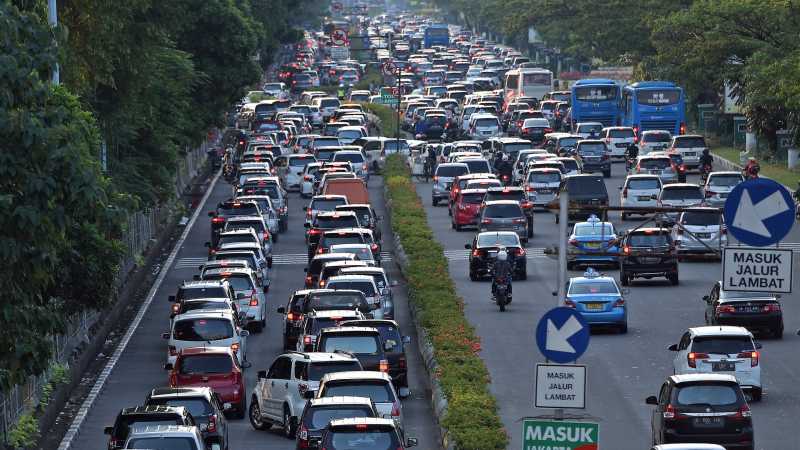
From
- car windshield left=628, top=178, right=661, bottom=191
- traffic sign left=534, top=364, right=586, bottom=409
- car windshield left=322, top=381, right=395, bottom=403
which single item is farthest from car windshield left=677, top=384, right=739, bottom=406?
car windshield left=628, top=178, right=661, bottom=191

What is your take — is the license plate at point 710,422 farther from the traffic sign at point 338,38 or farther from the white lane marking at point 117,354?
the traffic sign at point 338,38

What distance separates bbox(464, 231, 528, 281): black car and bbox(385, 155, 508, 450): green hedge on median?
0.94m

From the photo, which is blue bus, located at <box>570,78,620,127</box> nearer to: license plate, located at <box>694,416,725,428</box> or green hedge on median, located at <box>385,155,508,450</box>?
green hedge on median, located at <box>385,155,508,450</box>

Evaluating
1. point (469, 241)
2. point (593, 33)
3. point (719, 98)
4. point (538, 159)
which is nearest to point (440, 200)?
point (538, 159)

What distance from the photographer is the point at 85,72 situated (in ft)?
133

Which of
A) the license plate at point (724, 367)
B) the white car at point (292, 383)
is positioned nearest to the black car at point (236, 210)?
the white car at point (292, 383)

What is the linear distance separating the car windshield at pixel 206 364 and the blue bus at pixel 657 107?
52586 millimetres

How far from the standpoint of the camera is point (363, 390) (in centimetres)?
2836

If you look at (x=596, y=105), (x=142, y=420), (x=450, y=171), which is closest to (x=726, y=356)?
(x=142, y=420)

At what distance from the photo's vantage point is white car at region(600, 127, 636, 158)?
79.3 metres

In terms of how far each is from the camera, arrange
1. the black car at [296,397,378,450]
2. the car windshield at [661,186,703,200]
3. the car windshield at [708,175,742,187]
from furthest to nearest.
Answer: the car windshield at [708,175,742,187] → the car windshield at [661,186,703,200] → the black car at [296,397,378,450]

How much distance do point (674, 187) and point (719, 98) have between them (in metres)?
37.6

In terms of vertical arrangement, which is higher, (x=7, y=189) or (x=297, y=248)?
(x=7, y=189)

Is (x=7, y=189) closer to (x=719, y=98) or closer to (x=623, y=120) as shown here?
(x=623, y=120)
